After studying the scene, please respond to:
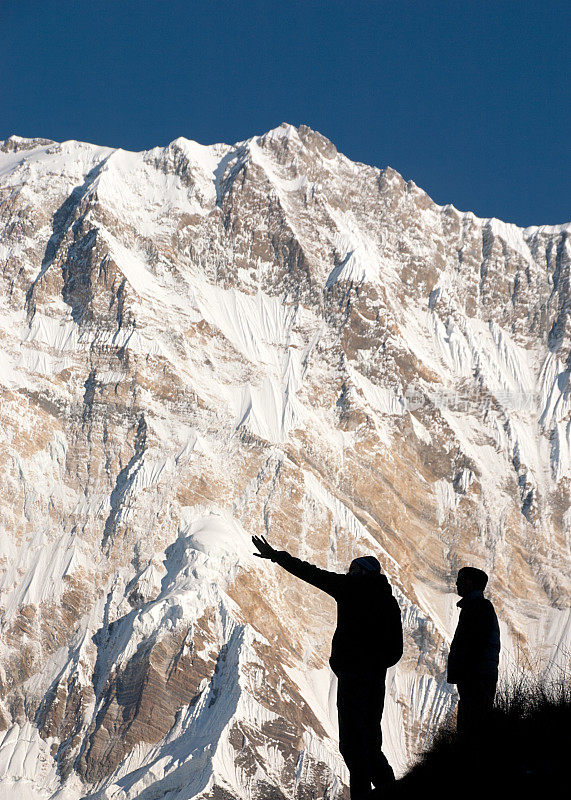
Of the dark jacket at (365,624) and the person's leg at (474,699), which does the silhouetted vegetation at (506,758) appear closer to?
the person's leg at (474,699)

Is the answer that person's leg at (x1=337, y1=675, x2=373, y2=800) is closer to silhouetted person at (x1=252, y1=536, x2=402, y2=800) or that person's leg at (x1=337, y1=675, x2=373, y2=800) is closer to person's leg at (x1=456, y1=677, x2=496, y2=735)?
silhouetted person at (x1=252, y1=536, x2=402, y2=800)

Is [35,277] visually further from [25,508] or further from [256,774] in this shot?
[256,774]

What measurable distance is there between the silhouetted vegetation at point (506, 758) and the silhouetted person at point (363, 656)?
1.90 feet

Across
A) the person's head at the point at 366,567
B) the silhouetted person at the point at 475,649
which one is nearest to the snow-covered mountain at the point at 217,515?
the silhouetted person at the point at 475,649

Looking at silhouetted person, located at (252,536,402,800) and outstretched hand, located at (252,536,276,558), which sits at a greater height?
outstretched hand, located at (252,536,276,558)

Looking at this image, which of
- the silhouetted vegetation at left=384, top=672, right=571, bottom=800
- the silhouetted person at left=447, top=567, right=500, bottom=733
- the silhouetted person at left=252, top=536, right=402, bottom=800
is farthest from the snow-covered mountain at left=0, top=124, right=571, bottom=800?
the silhouetted person at left=252, top=536, right=402, bottom=800

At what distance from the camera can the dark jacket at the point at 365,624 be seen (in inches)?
343

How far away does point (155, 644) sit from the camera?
127438 millimetres

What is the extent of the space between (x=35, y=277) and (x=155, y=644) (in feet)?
334

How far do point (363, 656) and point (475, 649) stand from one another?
177 centimetres

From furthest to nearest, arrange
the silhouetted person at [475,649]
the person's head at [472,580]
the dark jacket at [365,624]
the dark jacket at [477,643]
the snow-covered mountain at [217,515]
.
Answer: the snow-covered mountain at [217,515] < the person's head at [472,580] < the dark jacket at [477,643] < the silhouetted person at [475,649] < the dark jacket at [365,624]

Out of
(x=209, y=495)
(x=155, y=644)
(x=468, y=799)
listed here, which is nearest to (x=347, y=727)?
(x=468, y=799)

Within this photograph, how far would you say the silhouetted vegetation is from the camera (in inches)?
283

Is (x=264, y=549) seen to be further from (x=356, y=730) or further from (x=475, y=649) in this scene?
(x=475, y=649)
